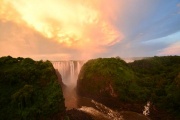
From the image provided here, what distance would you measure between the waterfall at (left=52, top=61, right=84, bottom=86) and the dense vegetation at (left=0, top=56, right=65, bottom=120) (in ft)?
92.7

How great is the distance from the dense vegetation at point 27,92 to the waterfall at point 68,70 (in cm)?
2824

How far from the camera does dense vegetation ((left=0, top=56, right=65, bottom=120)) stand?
56.4 ft

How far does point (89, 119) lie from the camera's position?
1942 cm

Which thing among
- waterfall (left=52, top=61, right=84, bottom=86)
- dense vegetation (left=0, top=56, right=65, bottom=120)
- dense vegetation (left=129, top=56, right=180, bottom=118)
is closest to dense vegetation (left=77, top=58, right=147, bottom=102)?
dense vegetation (left=129, top=56, right=180, bottom=118)

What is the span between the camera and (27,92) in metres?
18.0

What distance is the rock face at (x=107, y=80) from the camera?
94.2ft

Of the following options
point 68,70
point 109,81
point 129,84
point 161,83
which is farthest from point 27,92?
point 68,70

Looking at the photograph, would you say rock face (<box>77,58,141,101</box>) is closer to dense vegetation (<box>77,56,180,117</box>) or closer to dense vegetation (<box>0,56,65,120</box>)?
dense vegetation (<box>77,56,180,117</box>)

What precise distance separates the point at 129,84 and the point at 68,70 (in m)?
25.3

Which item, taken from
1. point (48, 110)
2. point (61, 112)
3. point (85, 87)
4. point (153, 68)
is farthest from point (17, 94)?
point (153, 68)

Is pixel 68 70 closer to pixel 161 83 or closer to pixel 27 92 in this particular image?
pixel 161 83

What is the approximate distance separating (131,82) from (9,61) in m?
17.4

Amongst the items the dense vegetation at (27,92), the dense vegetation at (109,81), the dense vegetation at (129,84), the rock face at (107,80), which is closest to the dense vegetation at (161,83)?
the dense vegetation at (129,84)

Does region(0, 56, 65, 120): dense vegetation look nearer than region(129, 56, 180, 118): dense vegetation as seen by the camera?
Yes
